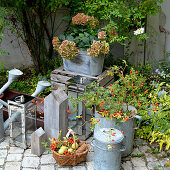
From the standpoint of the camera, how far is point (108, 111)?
3934 millimetres

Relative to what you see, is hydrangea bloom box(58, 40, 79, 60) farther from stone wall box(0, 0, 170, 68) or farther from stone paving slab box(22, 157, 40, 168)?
stone wall box(0, 0, 170, 68)

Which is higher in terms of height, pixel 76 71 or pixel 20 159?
pixel 76 71

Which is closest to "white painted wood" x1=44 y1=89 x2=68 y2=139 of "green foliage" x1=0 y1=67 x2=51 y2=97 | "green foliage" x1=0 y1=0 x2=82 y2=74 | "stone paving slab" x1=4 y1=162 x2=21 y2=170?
"stone paving slab" x1=4 y1=162 x2=21 y2=170

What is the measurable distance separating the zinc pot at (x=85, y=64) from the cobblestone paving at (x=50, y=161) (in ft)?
4.51

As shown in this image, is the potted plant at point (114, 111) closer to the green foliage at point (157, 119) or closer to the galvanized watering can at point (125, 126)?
the galvanized watering can at point (125, 126)

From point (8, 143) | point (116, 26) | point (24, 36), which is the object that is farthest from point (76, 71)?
point (24, 36)

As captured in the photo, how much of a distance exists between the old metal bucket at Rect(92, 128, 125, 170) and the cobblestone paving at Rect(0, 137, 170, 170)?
267 mm

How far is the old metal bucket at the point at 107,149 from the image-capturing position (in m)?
3.54

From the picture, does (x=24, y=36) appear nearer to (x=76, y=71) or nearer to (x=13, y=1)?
(x=13, y=1)

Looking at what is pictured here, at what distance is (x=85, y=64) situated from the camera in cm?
488

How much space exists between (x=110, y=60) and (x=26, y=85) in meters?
1.89

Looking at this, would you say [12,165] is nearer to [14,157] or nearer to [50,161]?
[14,157]

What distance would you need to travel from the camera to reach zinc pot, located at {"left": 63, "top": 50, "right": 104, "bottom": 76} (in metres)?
4.79

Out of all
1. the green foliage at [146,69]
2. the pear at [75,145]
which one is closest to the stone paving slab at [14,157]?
the pear at [75,145]
